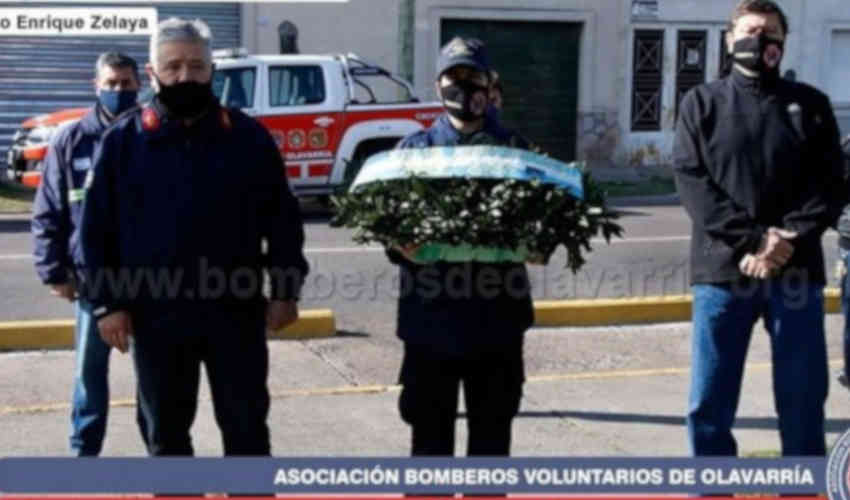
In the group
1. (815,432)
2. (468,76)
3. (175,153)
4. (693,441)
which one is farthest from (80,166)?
(815,432)

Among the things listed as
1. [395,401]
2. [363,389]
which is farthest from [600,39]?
[395,401]

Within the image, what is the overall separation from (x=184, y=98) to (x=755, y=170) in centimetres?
201

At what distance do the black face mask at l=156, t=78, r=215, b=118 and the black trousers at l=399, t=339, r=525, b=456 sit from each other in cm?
109

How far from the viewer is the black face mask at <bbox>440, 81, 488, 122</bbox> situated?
506 centimetres

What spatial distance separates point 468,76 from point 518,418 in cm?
277

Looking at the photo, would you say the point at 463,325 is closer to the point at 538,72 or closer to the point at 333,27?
the point at 333,27

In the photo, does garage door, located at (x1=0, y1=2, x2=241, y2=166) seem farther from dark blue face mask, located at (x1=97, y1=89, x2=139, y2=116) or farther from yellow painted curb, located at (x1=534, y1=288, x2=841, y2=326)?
dark blue face mask, located at (x1=97, y1=89, x2=139, y2=116)

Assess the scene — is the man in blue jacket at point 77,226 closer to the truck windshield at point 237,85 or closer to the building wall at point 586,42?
the truck windshield at point 237,85

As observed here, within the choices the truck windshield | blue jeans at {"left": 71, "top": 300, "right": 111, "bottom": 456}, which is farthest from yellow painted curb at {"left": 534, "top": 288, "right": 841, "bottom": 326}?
the truck windshield

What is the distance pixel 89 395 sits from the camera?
590 cm

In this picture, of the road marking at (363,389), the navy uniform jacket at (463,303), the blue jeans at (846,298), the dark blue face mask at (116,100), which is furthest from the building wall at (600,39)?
the navy uniform jacket at (463,303)

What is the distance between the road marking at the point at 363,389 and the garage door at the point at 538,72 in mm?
15614

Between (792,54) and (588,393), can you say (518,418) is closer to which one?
(588,393)

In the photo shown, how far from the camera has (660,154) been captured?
2517 centimetres
